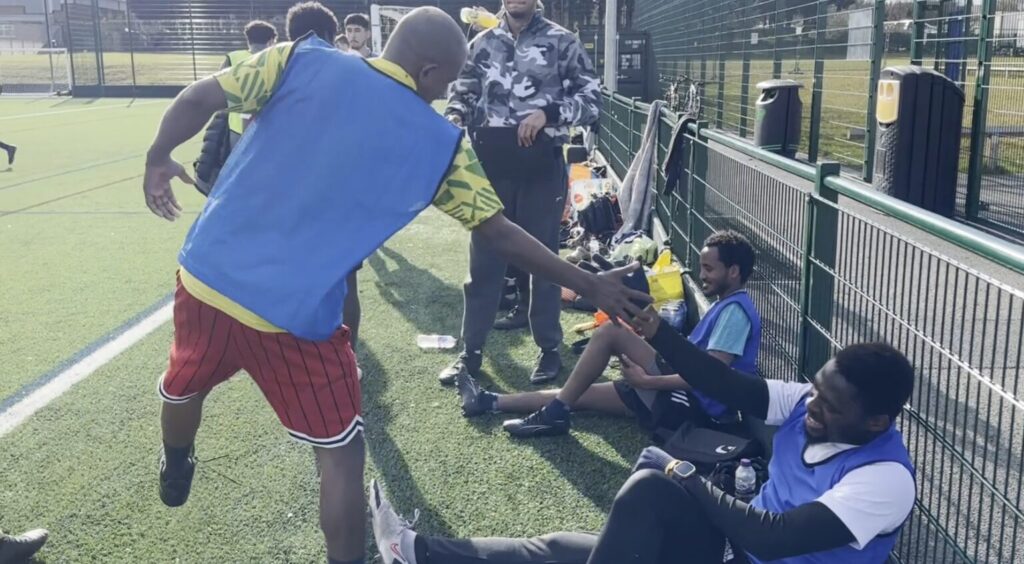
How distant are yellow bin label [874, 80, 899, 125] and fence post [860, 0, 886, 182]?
1334 millimetres

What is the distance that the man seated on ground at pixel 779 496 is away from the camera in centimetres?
246

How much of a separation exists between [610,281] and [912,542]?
4.29 ft

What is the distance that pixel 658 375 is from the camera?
422 cm

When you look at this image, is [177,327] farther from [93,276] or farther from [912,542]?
[93,276]

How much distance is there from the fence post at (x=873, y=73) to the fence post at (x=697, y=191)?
20.5ft

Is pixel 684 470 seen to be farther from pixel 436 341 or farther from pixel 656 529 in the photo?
pixel 436 341

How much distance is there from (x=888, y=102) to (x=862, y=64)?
380cm

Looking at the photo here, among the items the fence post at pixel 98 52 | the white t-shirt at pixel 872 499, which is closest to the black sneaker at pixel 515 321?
the white t-shirt at pixel 872 499

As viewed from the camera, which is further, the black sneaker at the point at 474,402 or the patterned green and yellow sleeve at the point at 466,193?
the black sneaker at the point at 474,402

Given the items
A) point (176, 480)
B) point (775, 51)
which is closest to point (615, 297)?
point (176, 480)

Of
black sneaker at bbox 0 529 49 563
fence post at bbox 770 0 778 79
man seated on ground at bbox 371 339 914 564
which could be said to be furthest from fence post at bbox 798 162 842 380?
fence post at bbox 770 0 778 79

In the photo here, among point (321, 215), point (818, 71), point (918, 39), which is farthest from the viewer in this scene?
point (818, 71)

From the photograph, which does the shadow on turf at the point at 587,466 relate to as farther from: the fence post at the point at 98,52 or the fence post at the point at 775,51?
the fence post at the point at 98,52

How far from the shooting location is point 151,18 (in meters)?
45.2
